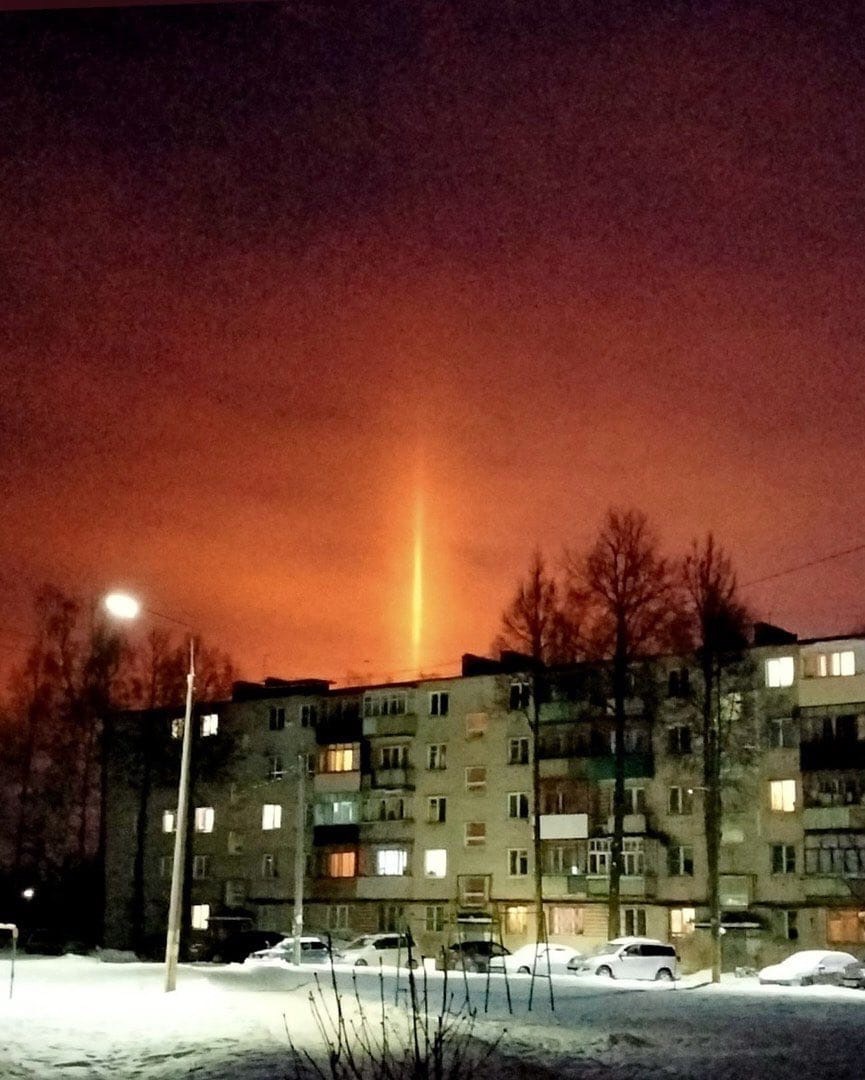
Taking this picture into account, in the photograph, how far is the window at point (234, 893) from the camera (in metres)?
68.4

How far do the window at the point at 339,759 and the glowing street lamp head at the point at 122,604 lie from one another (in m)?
43.0

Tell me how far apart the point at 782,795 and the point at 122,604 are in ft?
120

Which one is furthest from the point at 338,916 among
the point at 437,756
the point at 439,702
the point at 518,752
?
the point at 518,752

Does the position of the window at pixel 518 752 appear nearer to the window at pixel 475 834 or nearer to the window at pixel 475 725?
the window at pixel 475 725

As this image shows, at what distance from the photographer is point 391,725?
6575cm

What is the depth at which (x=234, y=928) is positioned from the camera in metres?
67.6

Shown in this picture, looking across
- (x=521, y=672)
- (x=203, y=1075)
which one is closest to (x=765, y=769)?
(x=521, y=672)

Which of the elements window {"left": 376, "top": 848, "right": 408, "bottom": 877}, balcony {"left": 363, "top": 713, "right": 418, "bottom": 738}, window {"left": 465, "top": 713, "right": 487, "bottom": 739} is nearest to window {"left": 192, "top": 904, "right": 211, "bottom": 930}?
window {"left": 376, "top": 848, "right": 408, "bottom": 877}

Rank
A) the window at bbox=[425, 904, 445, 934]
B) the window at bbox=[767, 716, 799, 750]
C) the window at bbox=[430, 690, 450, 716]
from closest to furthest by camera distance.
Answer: the window at bbox=[767, 716, 799, 750]
the window at bbox=[425, 904, 445, 934]
the window at bbox=[430, 690, 450, 716]

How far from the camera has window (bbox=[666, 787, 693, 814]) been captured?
57.0 metres

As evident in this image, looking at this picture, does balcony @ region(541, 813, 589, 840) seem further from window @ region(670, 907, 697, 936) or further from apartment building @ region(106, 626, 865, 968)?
window @ region(670, 907, 697, 936)

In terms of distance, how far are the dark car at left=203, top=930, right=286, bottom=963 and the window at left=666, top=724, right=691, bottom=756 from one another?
16.7m

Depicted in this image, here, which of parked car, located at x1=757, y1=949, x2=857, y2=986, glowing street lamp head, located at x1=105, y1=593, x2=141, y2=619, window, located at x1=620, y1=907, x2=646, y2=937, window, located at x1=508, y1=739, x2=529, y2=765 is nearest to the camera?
glowing street lamp head, located at x1=105, y1=593, x2=141, y2=619

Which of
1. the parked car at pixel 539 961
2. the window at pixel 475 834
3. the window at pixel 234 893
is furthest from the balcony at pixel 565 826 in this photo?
the window at pixel 234 893
